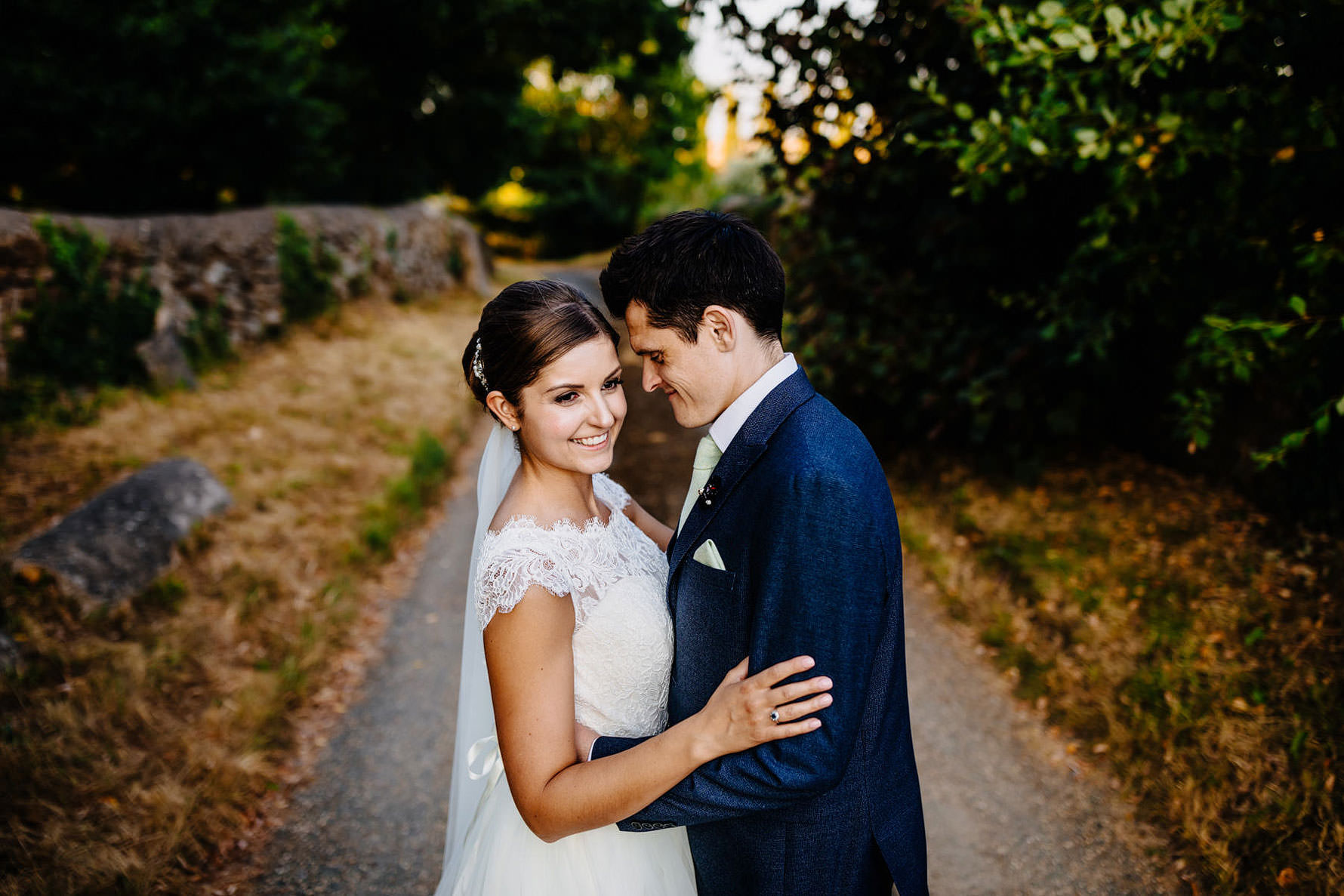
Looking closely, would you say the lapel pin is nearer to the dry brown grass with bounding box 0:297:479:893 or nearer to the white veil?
the white veil

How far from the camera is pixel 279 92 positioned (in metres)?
9.66

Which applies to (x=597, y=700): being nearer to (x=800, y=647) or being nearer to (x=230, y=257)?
(x=800, y=647)

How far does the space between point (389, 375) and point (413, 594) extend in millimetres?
4585

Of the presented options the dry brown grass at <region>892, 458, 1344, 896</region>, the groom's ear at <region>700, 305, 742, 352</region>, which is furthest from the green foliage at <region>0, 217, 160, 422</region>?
the dry brown grass at <region>892, 458, 1344, 896</region>

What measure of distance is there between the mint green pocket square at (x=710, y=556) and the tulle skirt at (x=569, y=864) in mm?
904

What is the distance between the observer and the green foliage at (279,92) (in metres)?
8.00

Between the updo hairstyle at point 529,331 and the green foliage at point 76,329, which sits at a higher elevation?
the green foliage at point 76,329

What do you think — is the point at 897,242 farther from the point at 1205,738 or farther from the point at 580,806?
the point at 580,806

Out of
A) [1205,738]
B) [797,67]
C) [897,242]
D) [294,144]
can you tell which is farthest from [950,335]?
[294,144]

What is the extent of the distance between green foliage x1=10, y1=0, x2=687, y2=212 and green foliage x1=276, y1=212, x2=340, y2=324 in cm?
142

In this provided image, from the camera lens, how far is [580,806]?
158 centimetres

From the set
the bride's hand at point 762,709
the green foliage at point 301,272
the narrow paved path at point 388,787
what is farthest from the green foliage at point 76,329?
the bride's hand at point 762,709

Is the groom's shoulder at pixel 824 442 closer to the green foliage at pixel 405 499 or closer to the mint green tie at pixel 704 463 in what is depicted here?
the mint green tie at pixel 704 463

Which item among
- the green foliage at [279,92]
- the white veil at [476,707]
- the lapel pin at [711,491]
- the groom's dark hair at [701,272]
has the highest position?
the green foliage at [279,92]
